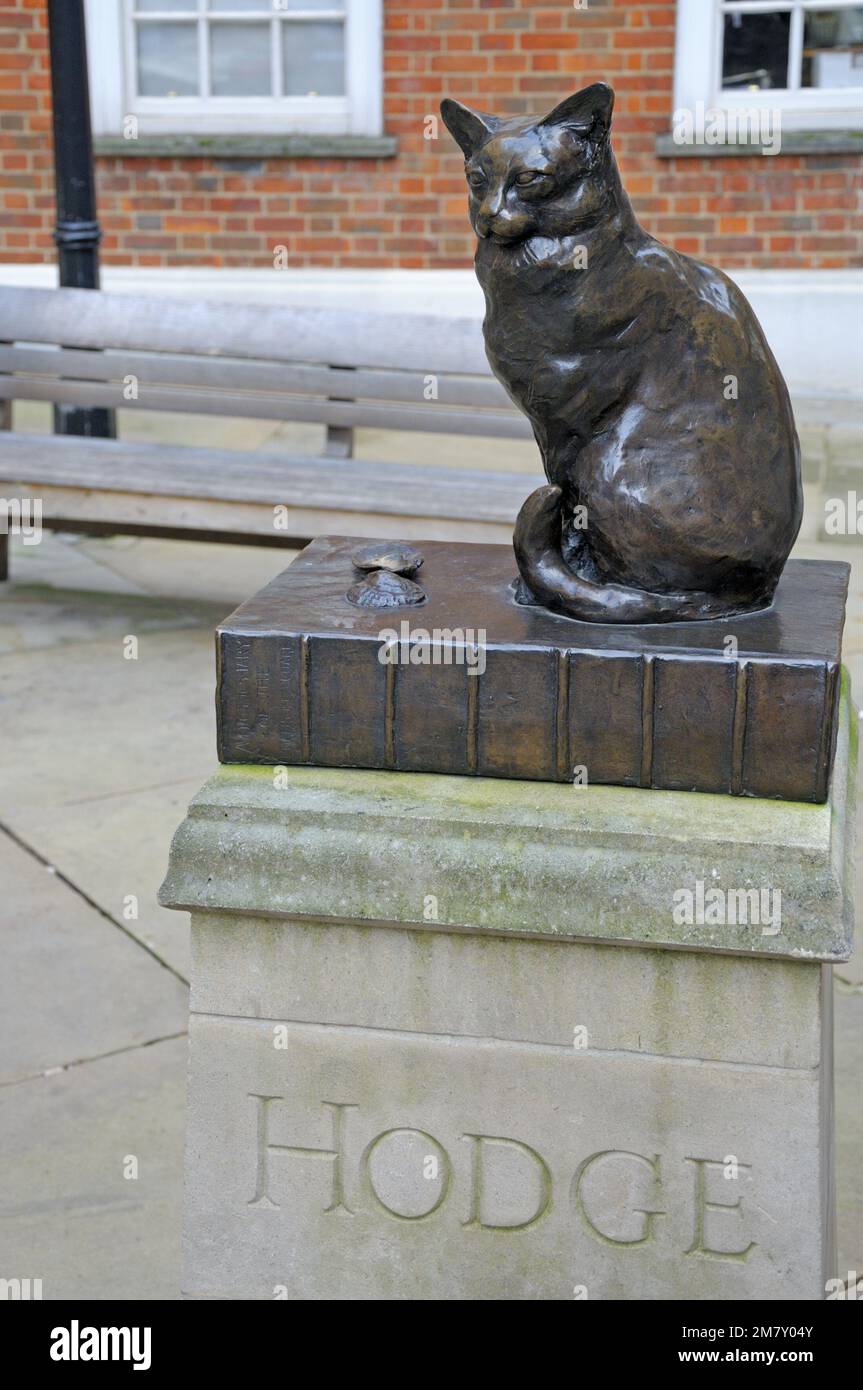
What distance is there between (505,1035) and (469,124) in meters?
1.05

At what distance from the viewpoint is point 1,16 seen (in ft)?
27.4

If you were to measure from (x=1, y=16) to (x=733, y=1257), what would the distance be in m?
7.96

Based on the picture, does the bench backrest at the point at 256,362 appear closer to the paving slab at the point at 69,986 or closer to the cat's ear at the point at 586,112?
the paving slab at the point at 69,986

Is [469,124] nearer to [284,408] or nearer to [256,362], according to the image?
[284,408]

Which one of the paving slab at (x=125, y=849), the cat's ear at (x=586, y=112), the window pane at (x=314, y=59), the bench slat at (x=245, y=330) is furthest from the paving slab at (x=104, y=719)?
the window pane at (x=314, y=59)

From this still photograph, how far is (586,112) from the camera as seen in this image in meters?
1.87

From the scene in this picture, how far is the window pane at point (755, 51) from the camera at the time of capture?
8.24 m

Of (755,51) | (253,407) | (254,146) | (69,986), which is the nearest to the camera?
(69,986)

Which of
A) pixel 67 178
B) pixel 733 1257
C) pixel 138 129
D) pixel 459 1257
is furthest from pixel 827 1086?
pixel 138 129

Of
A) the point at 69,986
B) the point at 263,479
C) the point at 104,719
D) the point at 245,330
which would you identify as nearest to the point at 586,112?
the point at 69,986

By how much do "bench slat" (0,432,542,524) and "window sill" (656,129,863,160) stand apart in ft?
11.9

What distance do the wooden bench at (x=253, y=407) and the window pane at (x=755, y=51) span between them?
11.3 ft

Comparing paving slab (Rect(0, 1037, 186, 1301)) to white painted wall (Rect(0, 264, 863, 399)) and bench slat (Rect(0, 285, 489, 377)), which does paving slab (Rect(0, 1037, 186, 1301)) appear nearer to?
bench slat (Rect(0, 285, 489, 377))

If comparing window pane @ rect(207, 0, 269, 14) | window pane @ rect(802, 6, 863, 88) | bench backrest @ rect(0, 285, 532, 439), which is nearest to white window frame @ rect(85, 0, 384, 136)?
window pane @ rect(207, 0, 269, 14)
